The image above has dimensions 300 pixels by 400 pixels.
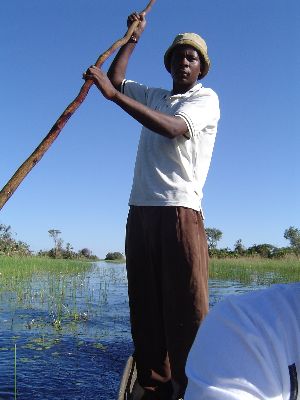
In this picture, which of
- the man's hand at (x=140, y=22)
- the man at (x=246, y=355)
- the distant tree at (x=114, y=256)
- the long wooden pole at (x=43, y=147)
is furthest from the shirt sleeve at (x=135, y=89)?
the distant tree at (x=114, y=256)

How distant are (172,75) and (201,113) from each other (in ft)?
1.20

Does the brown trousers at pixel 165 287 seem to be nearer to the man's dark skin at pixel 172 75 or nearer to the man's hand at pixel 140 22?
the man's dark skin at pixel 172 75

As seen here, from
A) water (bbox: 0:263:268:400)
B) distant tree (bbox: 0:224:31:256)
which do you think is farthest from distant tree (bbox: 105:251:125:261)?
water (bbox: 0:263:268:400)

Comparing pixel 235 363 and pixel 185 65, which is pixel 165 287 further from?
pixel 235 363

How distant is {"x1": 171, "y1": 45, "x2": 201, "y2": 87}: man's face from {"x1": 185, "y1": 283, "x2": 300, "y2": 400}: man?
1732 mm

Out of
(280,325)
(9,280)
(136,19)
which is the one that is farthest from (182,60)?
(9,280)

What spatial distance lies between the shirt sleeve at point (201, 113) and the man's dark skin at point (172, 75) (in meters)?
0.04

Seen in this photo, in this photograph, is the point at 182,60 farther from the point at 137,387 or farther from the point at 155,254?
the point at 137,387

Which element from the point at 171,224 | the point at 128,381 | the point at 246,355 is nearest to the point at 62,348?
the point at 128,381

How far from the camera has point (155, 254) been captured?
6.99 ft

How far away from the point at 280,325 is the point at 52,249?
4176cm

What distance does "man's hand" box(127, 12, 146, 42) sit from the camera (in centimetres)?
235

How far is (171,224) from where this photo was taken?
2.05 meters

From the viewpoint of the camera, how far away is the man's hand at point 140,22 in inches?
92.7
